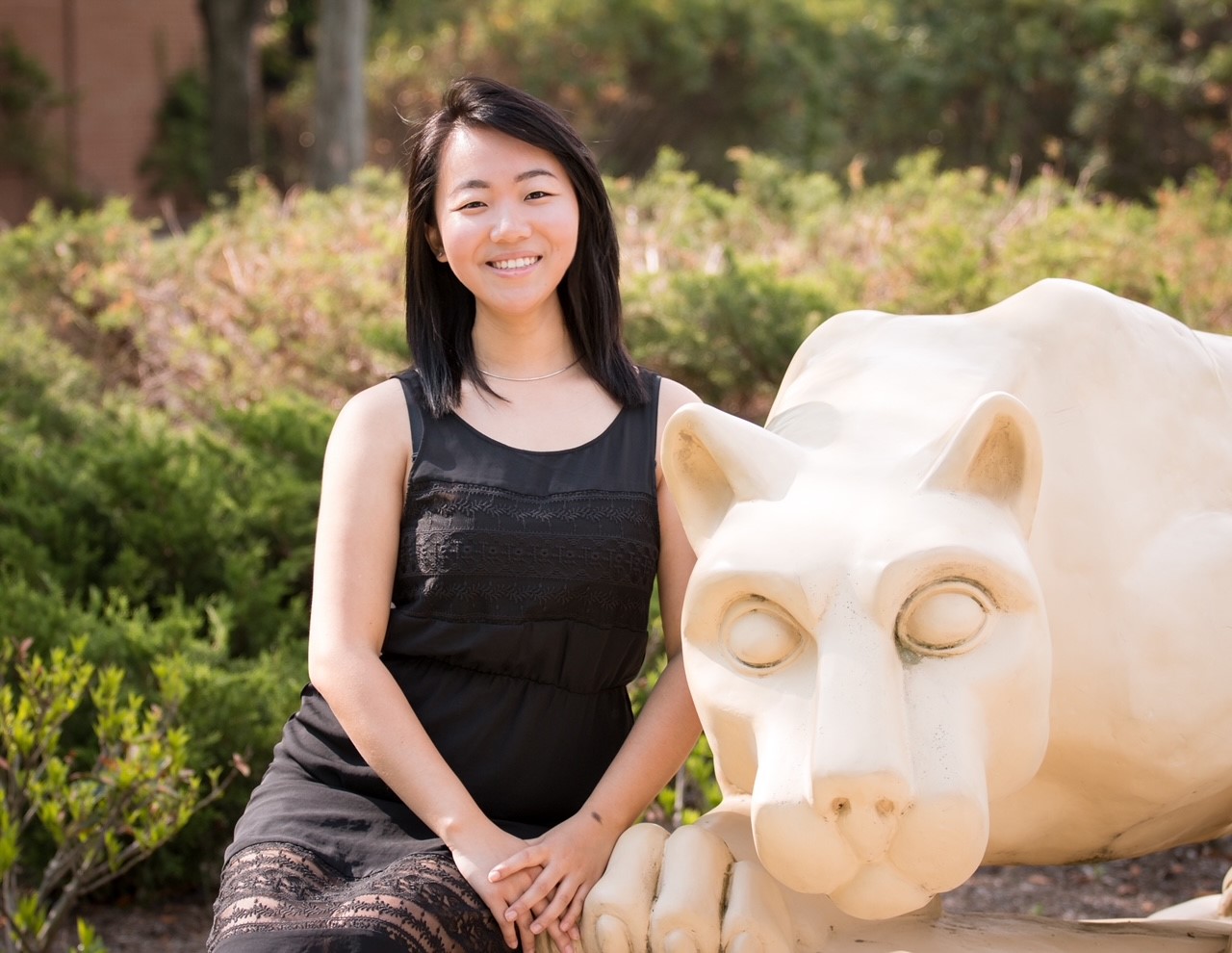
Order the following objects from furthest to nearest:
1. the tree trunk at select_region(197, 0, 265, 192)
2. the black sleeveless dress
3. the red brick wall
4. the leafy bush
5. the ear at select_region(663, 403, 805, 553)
→ the red brick wall → the tree trunk at select_region(197, 0, 265, 192) → the leafy bush → the black sleeveless dress → the ear at select_region(663, 403, 805, 553)

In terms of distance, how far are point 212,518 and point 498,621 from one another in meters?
2.33

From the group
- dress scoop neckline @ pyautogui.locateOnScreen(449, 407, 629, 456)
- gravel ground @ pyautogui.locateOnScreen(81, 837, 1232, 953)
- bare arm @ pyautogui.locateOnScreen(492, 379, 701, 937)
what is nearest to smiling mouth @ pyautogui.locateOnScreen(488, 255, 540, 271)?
dress scoop neckline @ pyautogui.locateOnScreen(449, 407, 629, 456)

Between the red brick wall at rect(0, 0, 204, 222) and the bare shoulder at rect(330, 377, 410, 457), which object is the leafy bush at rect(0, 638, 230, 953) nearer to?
the bare shoulder at rect(330, 377, 410, 457)

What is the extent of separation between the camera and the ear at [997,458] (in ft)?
5.63

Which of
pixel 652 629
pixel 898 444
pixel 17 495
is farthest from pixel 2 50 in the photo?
pixel 898 444

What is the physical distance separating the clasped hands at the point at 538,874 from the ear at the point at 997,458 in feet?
2.92

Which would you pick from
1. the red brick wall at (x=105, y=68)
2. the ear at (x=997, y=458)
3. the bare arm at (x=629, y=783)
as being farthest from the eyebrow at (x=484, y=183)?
the red brick wall at (x=105, y=68)

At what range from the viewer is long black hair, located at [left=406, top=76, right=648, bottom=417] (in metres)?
2.54

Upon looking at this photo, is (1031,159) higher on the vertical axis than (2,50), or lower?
lower

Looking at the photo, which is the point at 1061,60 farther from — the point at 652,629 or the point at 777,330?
the point at 652,629

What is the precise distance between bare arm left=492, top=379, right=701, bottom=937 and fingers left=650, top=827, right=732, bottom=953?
233mm

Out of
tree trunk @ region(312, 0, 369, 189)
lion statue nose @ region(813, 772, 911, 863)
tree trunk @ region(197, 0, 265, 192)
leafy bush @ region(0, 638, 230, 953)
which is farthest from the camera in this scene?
tree trunk @ region(197, 0, 265, 192)

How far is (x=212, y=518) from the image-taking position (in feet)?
14.8

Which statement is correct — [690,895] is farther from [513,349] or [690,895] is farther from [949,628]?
[513,349]
